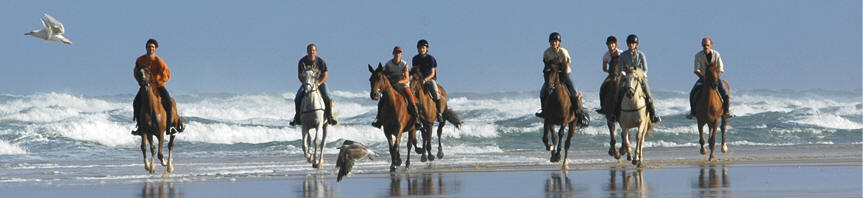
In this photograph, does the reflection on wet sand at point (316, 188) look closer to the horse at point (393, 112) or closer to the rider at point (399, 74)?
the horse at point (393, 112)

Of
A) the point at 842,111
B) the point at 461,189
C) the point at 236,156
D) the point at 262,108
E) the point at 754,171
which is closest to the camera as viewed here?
the point at 461,189

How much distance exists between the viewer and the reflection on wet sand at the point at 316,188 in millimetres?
15069

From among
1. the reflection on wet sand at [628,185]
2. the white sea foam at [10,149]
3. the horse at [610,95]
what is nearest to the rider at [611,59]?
the horse at [610,95]

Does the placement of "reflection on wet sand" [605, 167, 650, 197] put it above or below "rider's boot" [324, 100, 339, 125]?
below

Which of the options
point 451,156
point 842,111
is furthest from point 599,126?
point 842,111

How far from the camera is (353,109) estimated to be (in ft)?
227

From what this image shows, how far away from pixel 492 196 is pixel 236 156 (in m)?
15.5

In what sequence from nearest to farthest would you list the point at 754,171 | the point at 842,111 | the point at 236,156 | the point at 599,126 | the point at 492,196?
the point at 492,196 < the point at 754,171 < the point at 236,156 < the point at 599,126 < the point at 842,111

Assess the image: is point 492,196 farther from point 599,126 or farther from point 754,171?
point 599,126

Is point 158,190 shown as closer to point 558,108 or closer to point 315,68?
point 315,68

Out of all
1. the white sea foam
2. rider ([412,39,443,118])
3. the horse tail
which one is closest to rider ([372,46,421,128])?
rider ([412,39,443,118])

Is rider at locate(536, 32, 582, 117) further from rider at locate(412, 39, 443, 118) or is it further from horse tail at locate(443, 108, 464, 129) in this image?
horse tail at locate(443, 108, 464, 129)

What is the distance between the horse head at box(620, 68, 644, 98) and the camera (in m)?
18.6

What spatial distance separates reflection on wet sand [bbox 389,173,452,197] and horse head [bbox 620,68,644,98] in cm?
269
